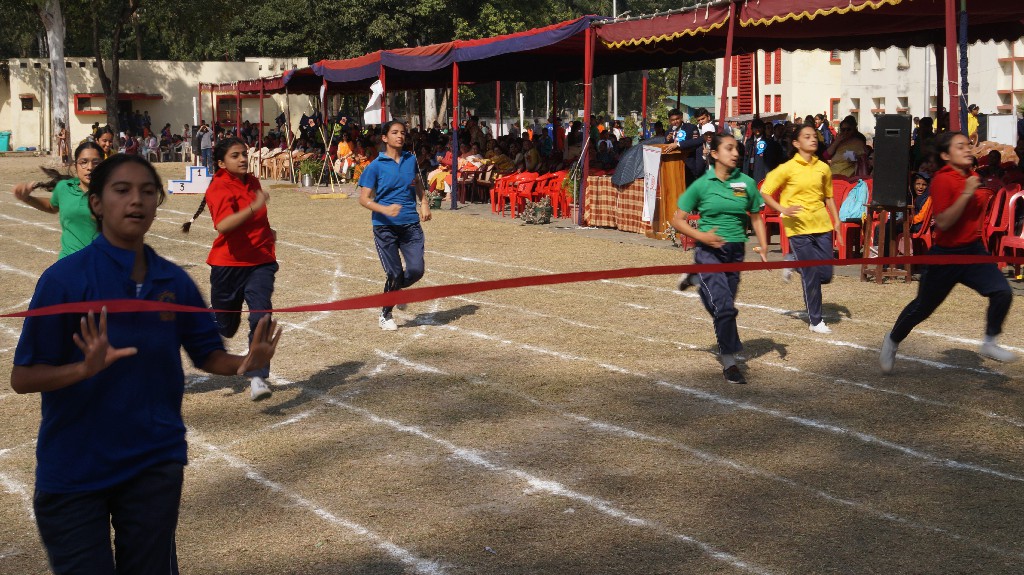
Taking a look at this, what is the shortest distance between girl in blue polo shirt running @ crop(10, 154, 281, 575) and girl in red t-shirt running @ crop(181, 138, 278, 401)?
4.18m

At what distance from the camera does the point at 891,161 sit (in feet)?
39.3

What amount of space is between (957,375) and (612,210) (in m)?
10.8

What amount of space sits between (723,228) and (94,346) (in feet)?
19.2

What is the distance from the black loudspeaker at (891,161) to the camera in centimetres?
1193

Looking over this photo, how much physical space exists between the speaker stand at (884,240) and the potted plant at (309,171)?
63.9ft

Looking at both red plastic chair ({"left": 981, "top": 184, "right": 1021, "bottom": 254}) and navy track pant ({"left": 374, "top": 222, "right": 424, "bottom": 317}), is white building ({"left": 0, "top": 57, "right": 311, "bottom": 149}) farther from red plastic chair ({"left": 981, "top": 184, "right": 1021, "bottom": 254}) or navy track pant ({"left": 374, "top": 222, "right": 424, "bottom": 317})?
navy track pant ({"left": 374, "top": 222, "right": 424, "bottom": 317})

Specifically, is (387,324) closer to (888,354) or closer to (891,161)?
(888,354)

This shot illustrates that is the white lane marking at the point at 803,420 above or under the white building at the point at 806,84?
under

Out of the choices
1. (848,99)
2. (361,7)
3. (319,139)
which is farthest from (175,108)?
(848,99)

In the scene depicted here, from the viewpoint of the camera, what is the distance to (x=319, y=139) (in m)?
34.3

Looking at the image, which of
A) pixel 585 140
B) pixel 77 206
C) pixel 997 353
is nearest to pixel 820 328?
pixel 997 353

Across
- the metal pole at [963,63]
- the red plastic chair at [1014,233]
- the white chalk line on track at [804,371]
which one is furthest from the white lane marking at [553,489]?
the red plastic chair at [1014,233]

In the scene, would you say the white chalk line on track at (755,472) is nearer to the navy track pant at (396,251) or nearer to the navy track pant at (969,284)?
the navy track pant at (396,251)

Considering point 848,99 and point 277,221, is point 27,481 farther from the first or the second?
point 848,99
